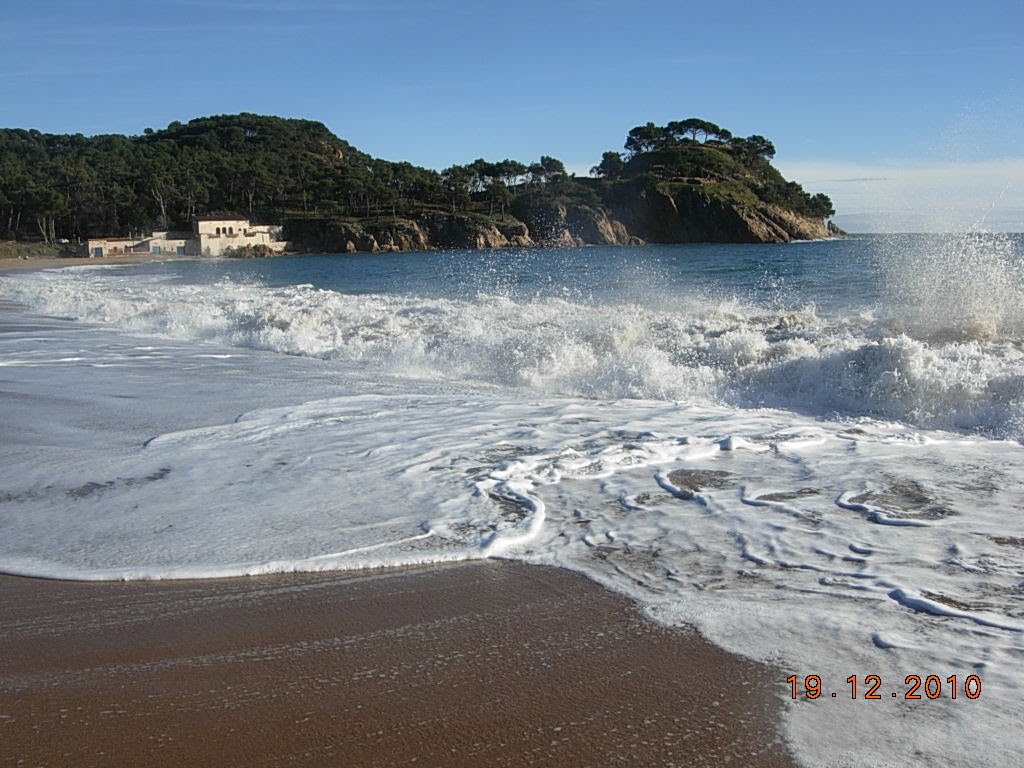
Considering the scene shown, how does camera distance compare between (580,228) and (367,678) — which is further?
(580,228)

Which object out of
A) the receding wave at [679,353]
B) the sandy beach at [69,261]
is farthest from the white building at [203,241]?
the receding wave at [679,353]

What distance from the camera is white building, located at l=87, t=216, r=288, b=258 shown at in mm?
79250

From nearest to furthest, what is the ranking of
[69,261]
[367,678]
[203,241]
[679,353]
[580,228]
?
[367,678]
[679,353]
[69,261]
[203,241]
[580,228]

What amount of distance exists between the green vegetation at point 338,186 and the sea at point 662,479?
88.9 metres

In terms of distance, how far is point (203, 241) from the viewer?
84.5 m

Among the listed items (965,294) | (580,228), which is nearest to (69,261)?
(580,228)

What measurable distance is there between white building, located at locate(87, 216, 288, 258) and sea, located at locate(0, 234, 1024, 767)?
240 feet

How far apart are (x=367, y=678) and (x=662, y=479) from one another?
295 cm

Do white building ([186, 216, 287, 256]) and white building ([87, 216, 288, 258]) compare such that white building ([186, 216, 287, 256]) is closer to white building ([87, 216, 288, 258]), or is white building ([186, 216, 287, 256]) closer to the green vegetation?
white building ([87, 216, 288, 258])

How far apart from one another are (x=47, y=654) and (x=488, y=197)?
116 m

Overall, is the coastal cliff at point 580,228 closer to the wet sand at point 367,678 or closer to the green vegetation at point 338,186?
the green vegetation at point 338,186

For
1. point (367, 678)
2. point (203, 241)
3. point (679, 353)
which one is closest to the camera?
point (367, 678)

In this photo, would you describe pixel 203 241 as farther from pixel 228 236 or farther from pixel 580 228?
pixel 580 228

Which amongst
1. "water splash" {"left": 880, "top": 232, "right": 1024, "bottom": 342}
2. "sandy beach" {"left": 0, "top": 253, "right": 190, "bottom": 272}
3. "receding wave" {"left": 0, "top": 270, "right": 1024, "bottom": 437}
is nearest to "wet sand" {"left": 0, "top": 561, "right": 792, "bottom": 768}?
"receding wave" {"left": 0, "top": 270, "right": 1024, "bottom": 437}
